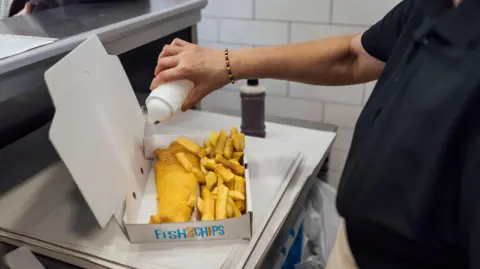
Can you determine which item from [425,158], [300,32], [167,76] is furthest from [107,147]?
[300,32]

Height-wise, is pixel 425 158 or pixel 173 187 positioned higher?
pixel 425 158

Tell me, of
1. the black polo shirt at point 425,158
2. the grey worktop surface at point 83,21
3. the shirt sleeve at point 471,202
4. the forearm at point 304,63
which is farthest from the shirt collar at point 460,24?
the grey worktop surface at point 83,21

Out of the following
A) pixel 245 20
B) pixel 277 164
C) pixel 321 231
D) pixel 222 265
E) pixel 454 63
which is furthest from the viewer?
pixel 245 20

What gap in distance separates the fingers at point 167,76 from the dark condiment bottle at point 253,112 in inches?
12.7

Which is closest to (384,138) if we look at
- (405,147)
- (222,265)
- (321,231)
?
(405,147)

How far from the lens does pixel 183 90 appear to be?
0.73m

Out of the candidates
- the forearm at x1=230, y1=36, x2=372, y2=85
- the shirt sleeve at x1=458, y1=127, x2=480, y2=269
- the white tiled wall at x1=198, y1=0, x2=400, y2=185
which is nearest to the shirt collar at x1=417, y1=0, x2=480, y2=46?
the shirt sleeve at x1=458, y1=127, x2=480, y2=269

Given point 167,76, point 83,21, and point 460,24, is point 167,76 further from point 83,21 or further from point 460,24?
point 460,24

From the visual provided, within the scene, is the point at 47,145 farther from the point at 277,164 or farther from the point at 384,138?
the point at 384,138

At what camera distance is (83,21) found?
2.84 ft

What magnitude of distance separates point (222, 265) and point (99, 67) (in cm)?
33

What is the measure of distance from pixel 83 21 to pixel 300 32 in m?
0.67

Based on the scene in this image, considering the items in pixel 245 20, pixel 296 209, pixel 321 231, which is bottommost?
pixel 321 231

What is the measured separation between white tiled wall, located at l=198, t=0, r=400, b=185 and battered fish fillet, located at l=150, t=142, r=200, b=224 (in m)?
0.67
